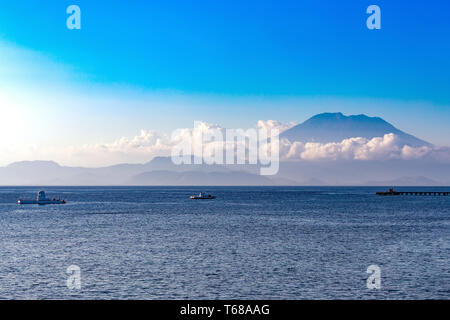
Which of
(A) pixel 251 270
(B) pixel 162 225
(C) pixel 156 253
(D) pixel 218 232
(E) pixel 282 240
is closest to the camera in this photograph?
(A) pixel 251 270

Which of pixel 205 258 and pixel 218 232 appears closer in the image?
pixel 205 258

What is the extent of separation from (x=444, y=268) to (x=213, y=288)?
945 inches

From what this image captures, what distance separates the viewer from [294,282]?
4100 centimetres

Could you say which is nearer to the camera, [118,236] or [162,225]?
[118,236]

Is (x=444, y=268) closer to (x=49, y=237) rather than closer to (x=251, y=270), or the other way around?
(x=251, y=270)

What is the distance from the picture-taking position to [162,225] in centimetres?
9650

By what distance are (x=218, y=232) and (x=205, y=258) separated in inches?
1125
